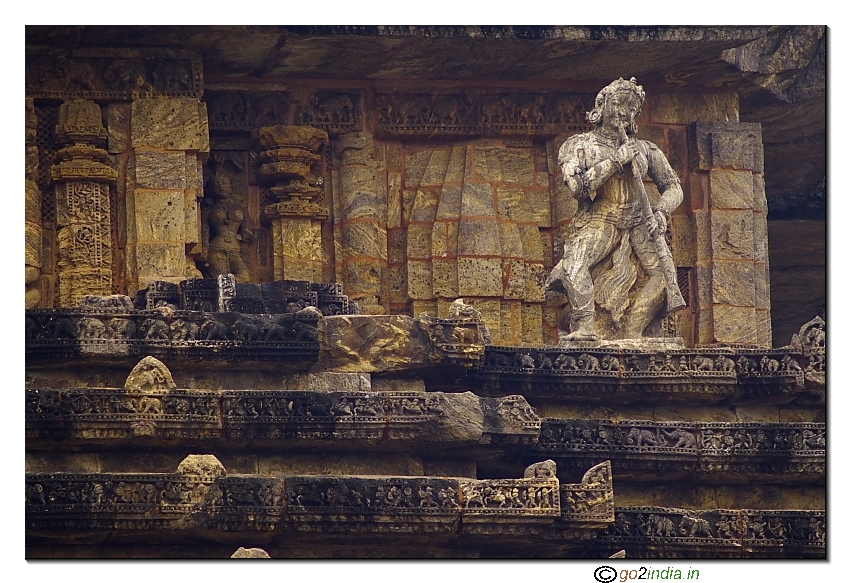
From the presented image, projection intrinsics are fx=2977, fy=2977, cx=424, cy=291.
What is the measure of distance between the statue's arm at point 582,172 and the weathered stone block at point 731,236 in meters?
2.74

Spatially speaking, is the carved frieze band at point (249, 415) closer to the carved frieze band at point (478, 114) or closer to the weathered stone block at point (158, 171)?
the weathered stone block at point (158, 171)

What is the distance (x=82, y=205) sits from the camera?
2997cm

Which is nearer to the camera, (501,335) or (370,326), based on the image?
(370,326)

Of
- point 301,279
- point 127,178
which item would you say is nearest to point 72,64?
point 127,178

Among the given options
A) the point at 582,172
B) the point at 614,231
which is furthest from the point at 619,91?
the point at 614,231

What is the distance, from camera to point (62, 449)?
25.8 metres

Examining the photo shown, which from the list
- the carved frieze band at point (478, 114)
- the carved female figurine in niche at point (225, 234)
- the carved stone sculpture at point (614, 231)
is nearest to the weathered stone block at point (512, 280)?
the carved frieze band at point (478, 114)

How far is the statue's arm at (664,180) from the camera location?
29.8 metres

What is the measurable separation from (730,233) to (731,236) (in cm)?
4

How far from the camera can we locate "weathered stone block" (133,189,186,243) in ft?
98.6

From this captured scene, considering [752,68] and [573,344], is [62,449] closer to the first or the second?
[573,344]

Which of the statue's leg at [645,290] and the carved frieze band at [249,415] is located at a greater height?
the statue's leg at [645,290]

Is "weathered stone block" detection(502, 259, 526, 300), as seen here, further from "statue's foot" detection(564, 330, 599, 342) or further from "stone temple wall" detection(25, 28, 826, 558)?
"statue's foot" detection(564, 330, 599, 342)

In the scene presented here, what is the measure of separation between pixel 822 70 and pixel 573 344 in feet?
17.1
